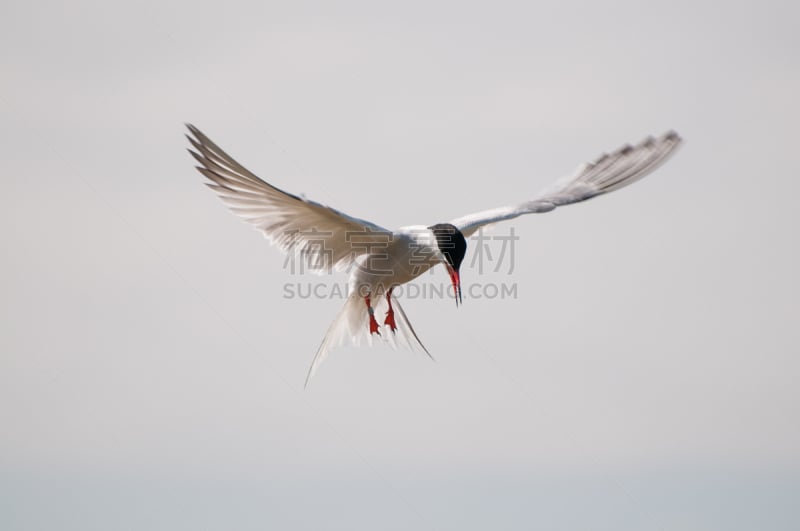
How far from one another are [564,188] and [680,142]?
1.25m

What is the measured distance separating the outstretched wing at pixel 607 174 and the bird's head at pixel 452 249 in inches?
51.5

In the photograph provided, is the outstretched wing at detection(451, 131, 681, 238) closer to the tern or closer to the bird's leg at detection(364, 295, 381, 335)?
the tern

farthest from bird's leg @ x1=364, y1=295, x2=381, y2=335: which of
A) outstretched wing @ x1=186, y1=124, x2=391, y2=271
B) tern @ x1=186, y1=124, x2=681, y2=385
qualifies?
outstretched wing @ x1=186, y1=124, x2=391, y2=271

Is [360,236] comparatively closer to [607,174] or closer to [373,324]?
[373,324]

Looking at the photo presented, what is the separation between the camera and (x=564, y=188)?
11.9 m

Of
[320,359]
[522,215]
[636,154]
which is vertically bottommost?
[320,359]

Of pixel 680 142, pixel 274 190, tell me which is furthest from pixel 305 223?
pixel 680 142

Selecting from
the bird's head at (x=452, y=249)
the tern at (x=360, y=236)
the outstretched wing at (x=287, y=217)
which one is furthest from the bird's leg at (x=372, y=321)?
the bird's head at (x=452, y=249)

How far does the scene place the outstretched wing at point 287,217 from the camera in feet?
29.7

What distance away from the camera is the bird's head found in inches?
372

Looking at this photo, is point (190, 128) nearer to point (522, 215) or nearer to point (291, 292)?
point (291, 292)

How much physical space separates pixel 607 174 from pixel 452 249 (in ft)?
9.89

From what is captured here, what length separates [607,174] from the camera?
11797mm

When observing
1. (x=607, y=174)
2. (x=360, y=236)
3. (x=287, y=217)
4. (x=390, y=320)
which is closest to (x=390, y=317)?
(x=390, y=320)
